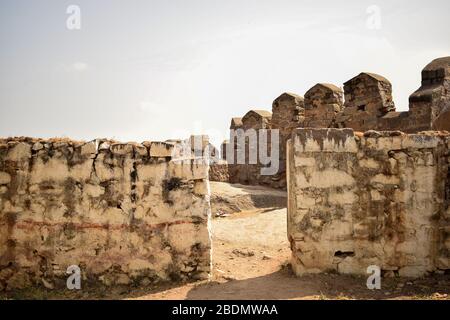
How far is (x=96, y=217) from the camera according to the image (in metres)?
5.58

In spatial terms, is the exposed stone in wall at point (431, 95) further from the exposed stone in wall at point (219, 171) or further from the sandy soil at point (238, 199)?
the exposed stone in wall at point (219, 171)

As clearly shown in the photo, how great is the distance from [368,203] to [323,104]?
8493mm

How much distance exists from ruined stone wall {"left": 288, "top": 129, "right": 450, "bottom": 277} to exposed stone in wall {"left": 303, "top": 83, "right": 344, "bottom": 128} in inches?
310

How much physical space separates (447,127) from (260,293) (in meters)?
5.35

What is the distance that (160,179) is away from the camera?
567 centimetres

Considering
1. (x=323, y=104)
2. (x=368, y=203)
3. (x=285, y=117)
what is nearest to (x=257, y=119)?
(x=285, y=117)

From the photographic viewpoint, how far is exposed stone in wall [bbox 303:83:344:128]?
531 inches

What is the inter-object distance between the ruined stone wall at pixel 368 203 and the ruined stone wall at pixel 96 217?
57.4 inches

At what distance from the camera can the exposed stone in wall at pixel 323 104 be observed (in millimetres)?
13492

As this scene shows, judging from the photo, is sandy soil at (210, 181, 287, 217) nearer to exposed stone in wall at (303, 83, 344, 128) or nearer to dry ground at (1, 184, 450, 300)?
exposed stone in wall at (303, 83, 344, 128)

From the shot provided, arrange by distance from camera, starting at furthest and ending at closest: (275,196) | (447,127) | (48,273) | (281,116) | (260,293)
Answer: (281,116) < (275,196) < (447,127) < (48,273) < (260,293)
